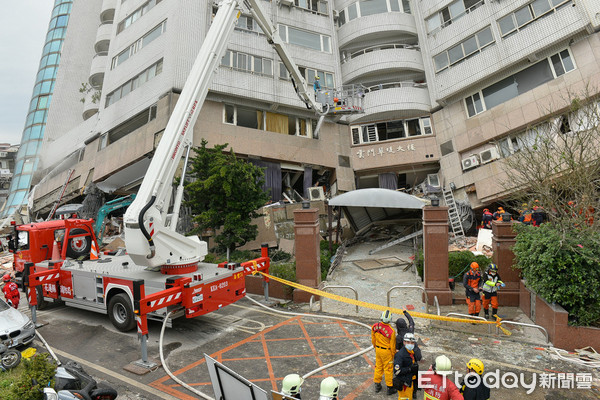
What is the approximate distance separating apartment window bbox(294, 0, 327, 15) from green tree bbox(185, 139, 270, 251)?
15.9 meters

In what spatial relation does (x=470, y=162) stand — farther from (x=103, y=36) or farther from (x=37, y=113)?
(x=37, y=113)

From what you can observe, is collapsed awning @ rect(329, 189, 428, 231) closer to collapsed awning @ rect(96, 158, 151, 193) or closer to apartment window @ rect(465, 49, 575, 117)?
apartment window @ rect(465, 49, 575, 117)

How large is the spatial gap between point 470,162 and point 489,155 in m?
Answer: 1.15

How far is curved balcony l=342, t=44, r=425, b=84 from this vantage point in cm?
2398

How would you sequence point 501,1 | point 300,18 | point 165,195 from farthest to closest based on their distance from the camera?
point 300,18 → point 501,1 → point 165,195

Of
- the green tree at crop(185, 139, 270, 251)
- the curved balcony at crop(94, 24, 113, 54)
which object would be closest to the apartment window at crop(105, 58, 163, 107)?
the curved balcony at crop(94, 24, 113, 54)

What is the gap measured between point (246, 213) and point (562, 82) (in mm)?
16941

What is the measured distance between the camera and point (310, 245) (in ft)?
38.1

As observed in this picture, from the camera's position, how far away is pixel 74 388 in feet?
17.5

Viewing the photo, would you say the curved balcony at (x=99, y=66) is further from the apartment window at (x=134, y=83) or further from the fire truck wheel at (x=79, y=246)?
the fire truck wheel at (x=79, y=246)

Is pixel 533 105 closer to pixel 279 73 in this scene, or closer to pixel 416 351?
pixel 279 73

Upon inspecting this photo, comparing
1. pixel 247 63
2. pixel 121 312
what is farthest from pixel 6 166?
pixel 121 312

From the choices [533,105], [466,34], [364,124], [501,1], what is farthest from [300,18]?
[533,105]

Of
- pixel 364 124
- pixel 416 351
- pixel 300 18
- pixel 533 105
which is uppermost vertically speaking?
pixel 300 18
